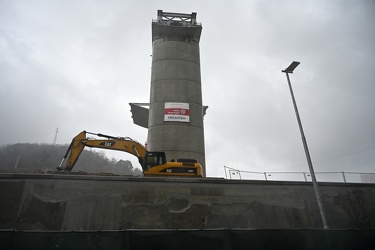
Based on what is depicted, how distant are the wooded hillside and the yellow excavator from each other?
298 feet

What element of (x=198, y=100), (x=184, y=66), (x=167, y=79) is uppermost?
(x=184, y=66)

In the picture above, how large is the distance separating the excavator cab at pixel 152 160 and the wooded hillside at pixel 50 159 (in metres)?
92.2

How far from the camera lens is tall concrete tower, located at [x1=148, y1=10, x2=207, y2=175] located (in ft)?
80.9

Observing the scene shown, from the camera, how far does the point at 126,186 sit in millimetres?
13445

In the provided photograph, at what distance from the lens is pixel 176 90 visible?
87.2 feet

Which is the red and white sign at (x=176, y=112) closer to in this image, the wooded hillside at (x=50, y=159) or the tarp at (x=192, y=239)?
the tarp at (x=192, y=239)

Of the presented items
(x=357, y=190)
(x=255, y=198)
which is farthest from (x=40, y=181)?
(x=357, y=190)

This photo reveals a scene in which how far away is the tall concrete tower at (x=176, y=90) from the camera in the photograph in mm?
24656

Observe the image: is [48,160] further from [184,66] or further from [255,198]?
[255,198]

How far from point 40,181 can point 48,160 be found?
10970 cm

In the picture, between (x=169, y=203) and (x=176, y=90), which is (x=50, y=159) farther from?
(x=169, y=203)

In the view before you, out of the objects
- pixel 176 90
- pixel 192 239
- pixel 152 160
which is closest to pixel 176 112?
pixel 176 90

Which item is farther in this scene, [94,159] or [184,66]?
[94,159]

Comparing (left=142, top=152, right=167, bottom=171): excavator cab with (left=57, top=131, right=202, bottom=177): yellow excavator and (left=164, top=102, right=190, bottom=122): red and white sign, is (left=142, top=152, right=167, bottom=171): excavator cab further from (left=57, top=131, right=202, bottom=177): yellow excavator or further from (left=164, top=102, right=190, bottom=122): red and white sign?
(left=164, top=102, right=190, bottom=122): red and white sign
